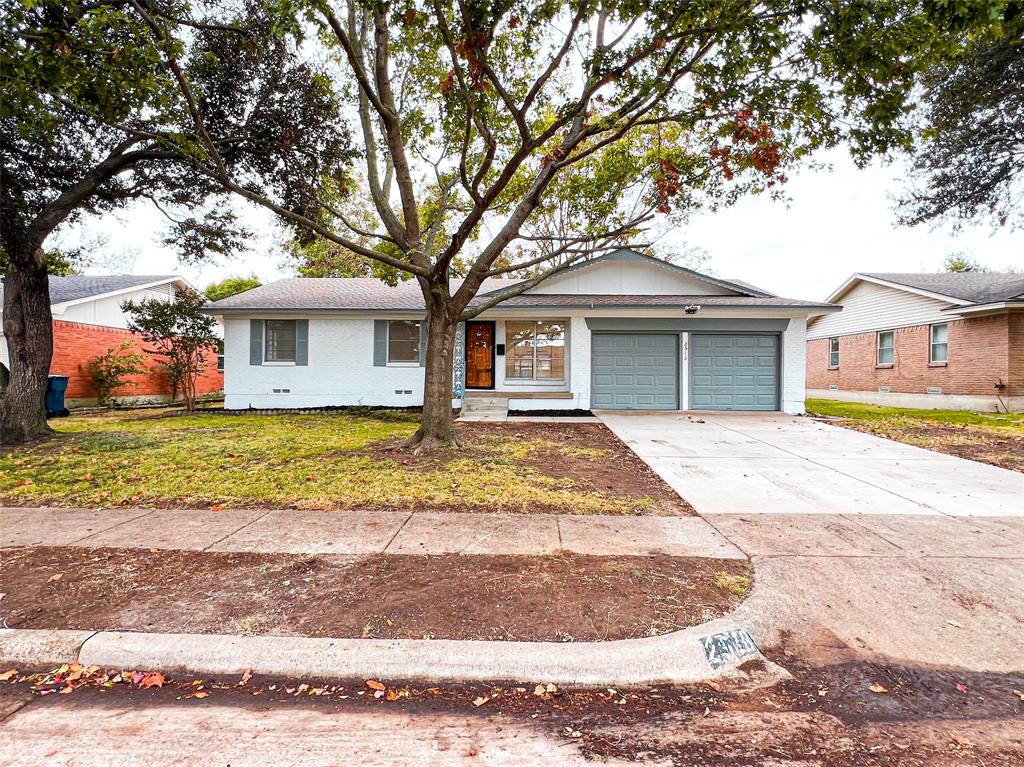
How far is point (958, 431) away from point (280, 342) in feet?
56.2

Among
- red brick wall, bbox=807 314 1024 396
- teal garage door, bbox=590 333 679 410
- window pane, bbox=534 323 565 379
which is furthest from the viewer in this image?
window pane, bbox=534 323 565 379

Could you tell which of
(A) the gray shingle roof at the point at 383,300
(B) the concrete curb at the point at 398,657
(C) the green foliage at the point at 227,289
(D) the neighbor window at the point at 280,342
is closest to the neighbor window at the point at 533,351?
(A) the gray shingle roof at the point at 383,300

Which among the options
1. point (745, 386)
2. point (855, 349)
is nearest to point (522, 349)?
point (745, 386)

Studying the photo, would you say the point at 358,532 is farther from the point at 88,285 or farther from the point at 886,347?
the point at 886,347

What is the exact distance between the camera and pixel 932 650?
105 inches

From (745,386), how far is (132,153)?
50.1 feet

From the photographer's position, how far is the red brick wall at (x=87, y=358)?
14.7 meters

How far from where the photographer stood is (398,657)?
253 centimetres

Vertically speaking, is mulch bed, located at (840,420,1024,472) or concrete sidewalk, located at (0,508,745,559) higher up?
mulch bed, located at (840,420,1024,472)

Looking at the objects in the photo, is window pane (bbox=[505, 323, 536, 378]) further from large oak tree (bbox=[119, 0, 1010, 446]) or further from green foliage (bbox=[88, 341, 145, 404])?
green foliage (bbox=[88, 341, 145, 404])

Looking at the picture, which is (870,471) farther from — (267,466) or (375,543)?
(267,466)

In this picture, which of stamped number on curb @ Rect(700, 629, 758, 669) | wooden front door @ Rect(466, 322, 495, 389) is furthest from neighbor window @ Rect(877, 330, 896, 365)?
stamped number on curb @ Rect(700, 629, 758, 669)

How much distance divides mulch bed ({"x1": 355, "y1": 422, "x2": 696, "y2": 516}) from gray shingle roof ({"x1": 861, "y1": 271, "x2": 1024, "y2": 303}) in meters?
13.6

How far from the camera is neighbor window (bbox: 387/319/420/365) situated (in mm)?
14320
